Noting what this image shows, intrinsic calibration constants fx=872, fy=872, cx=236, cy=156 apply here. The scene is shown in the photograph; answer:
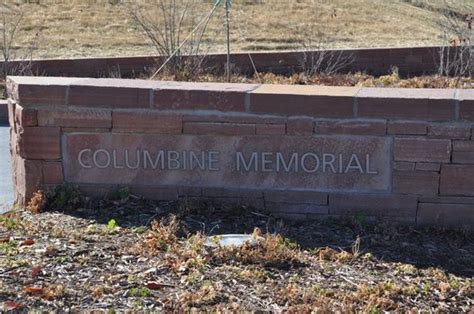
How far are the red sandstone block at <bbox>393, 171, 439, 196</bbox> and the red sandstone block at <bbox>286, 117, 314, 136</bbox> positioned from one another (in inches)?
22.6

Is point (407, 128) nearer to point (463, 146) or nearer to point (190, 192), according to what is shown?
point (463, 146)

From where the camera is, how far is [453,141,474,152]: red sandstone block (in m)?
5.05

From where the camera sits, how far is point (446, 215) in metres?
5.16

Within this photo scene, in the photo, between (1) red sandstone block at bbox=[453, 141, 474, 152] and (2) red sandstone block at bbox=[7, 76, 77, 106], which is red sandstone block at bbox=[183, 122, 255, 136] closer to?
(2) red sandstone block at bbox=[7, 76, 77, 106]

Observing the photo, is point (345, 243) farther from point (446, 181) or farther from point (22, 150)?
point (22, 150)

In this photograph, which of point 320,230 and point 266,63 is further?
point 266,63

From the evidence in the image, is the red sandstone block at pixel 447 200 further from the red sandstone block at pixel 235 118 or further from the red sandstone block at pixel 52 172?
the red sandstone block at pixel 52 172

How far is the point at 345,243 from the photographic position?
489 cm

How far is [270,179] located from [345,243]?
68 cm

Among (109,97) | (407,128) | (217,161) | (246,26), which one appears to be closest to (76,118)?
(109,97)

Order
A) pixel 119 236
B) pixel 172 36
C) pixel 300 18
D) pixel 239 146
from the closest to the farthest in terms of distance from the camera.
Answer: pixel 119 236 < pixel 239 146 < pixel 172 36 < pixel 300 18

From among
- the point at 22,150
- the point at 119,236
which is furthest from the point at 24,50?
the point at 119,236

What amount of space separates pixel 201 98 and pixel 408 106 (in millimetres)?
1228

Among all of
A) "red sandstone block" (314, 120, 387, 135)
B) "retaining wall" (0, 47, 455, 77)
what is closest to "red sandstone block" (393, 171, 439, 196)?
"red sandstone block" (314, 120, 387, 135)
